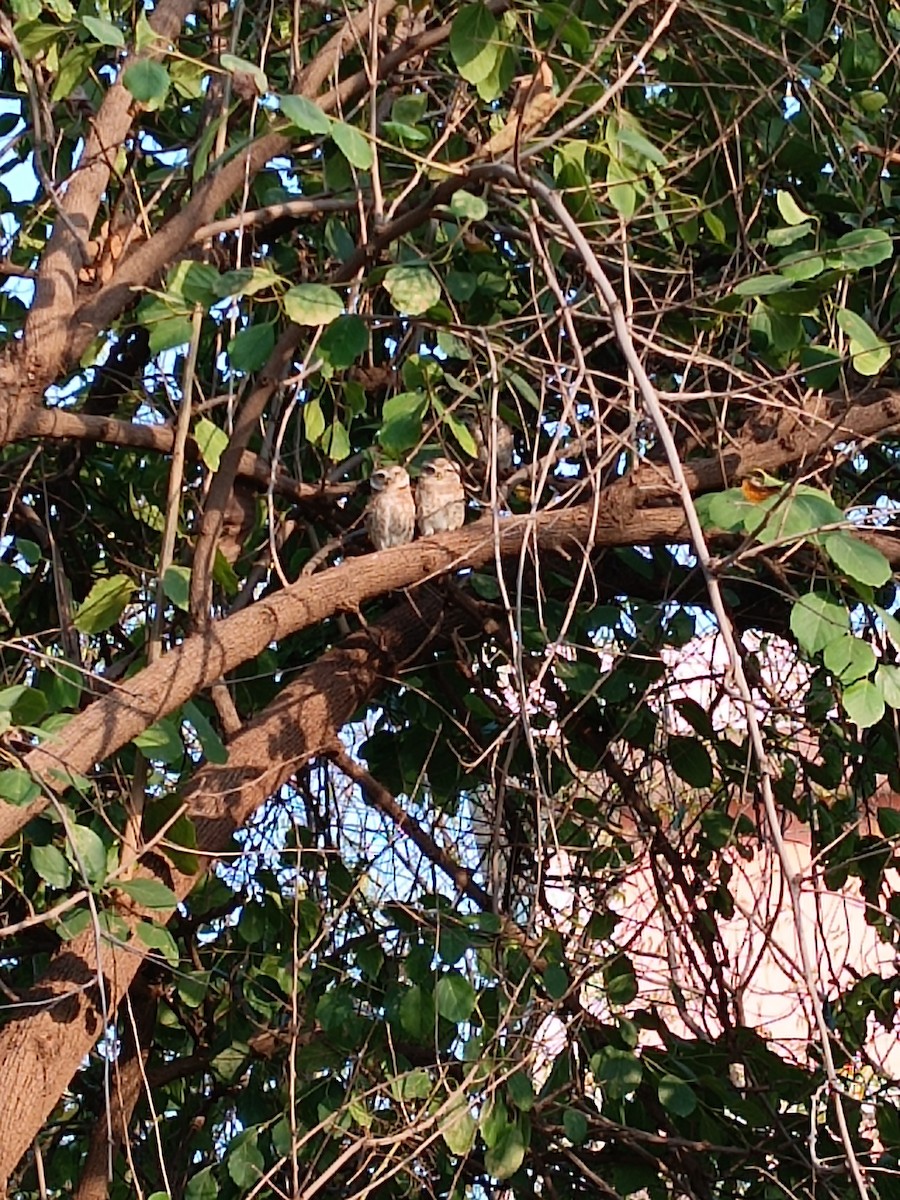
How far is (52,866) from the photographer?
6.94ft

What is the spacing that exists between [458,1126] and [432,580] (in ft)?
2.70

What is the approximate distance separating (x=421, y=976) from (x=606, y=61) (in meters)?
1.38

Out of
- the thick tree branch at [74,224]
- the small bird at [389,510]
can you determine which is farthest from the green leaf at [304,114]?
the small bird at [389,510]

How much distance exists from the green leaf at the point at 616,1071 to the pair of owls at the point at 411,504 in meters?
0.86

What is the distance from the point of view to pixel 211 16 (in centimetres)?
289

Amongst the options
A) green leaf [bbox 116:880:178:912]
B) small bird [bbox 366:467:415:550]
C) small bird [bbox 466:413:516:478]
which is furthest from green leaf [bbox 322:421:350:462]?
green leaf [bbox 116:880:178:912]

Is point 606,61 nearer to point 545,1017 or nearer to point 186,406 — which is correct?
point 186,406

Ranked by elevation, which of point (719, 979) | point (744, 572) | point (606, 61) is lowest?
point (719, 979)

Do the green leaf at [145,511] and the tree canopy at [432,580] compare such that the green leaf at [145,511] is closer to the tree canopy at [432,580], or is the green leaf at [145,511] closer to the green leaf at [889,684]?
the tree canopy at [432,580]

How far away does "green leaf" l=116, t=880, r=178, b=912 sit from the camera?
7.09ft

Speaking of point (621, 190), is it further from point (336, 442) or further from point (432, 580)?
point (432, 580)

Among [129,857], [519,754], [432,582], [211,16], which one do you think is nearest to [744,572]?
[432,582]

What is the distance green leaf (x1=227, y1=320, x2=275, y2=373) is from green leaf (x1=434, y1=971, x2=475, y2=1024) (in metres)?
0.91

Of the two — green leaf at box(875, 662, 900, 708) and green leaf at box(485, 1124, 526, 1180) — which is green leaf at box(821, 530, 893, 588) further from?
green leaf at box(485, 1124, 526, 1180)
